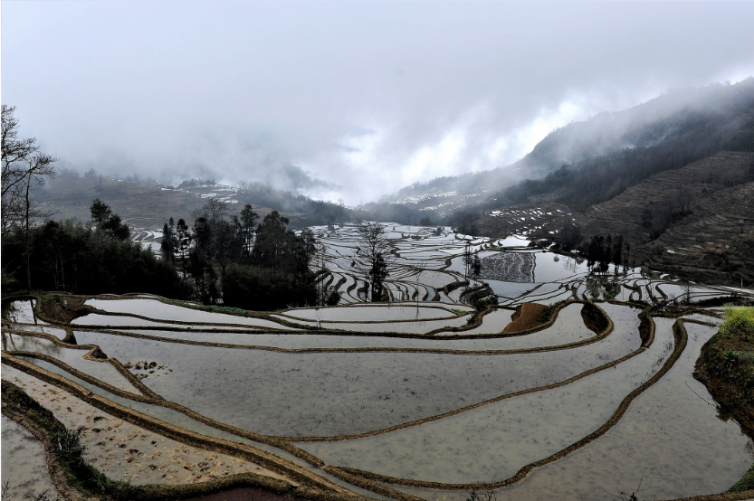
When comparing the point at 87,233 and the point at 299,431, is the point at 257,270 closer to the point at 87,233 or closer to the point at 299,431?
the point at 87,233

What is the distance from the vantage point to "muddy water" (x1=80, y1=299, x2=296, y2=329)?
18.1 m

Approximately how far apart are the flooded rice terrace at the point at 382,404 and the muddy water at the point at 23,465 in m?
0.04

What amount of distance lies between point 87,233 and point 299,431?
29081 mm

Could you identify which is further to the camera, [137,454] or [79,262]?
[79,262]

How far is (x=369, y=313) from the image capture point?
Answer: 2286 cm

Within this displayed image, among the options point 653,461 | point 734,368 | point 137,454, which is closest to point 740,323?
point 734,368

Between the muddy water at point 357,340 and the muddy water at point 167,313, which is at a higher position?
the muddy water at point 167,313

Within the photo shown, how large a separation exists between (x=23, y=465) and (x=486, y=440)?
8.99m

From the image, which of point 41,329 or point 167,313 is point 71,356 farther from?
point 167,313

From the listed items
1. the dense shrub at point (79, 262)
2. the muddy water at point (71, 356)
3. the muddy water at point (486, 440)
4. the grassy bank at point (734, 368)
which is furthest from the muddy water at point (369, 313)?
the dense shrub at point (79, 262)

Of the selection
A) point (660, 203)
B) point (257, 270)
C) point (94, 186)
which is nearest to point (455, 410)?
point (257, 270)

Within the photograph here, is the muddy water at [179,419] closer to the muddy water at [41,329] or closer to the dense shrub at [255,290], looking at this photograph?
the muddy water at [41,329]

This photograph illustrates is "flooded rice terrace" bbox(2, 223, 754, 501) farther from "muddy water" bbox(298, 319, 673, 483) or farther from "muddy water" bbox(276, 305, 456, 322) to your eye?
"muddy water" bbox(276, 305, 456, 322)

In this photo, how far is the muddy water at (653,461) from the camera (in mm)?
6738
